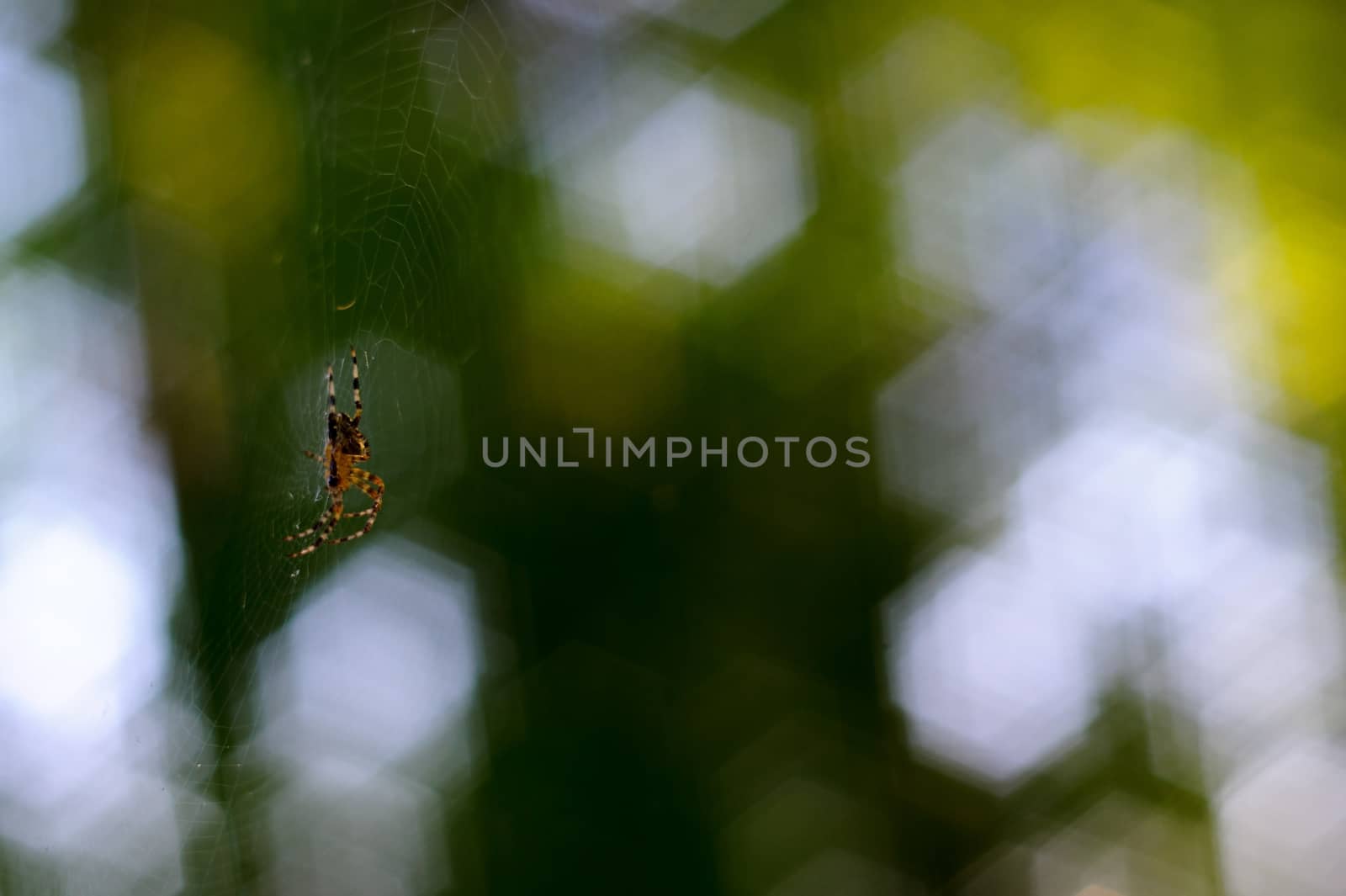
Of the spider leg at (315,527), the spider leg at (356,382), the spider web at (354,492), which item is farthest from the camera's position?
the spider leg at (315,527)

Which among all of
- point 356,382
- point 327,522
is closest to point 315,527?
point 327,522

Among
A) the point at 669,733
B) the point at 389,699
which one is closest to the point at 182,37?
the point at 389,699

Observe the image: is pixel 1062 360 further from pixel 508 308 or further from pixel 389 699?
pixel 389 699

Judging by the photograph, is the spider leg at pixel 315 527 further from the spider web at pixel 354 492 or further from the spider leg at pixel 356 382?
the spider leg at pixel 356 382

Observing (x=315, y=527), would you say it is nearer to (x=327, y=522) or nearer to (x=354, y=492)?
(x=327, y=522)

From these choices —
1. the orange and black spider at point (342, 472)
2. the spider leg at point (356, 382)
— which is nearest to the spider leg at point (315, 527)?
the orange and black spider at point (342, 472)

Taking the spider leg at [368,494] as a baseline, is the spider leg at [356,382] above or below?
above
